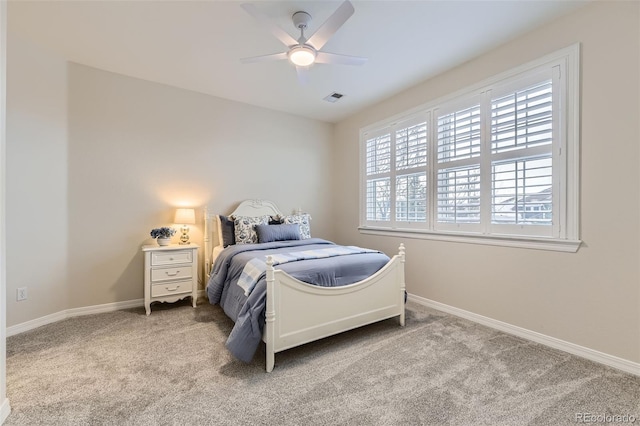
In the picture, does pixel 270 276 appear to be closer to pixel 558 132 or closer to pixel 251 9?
pixel 251 9

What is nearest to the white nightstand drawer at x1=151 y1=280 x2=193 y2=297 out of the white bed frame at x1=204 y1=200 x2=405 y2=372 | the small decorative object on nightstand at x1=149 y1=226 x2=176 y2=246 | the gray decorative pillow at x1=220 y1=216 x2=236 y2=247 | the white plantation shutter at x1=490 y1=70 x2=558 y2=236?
the small decorative object on nightstand at x1=149 y1=226 x2=176 y2=246

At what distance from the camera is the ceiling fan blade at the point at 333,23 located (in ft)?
5.87

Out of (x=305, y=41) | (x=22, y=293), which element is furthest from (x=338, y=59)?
(x=22, y=293)

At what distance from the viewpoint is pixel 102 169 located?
3197mm

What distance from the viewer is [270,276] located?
6.64 feet

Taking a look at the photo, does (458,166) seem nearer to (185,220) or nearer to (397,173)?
(397,173)

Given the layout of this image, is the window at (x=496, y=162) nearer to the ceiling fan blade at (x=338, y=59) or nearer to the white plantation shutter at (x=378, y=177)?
the white plantation shutter at (x=378, y=177)

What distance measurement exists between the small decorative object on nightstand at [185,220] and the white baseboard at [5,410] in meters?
2.07

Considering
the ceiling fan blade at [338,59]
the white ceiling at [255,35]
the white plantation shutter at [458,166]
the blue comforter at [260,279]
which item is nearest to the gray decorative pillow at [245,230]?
the blue comforter at [260,279]

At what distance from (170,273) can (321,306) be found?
1949mm

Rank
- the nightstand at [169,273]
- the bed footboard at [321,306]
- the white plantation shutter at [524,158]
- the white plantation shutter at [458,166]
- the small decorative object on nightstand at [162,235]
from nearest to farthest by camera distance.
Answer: the bed footboard at [321,306]
the white plantation shutter at [524,158]
the white plantation shutter at [458,166]
the nightstand at [169,273]
the small decorative object on nightstand at [162,235]

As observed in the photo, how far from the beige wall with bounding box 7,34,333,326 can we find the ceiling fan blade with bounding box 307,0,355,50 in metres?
2.26

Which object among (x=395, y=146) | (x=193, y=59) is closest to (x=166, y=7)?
(x=193, y=59)

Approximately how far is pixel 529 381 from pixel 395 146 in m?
2.84
